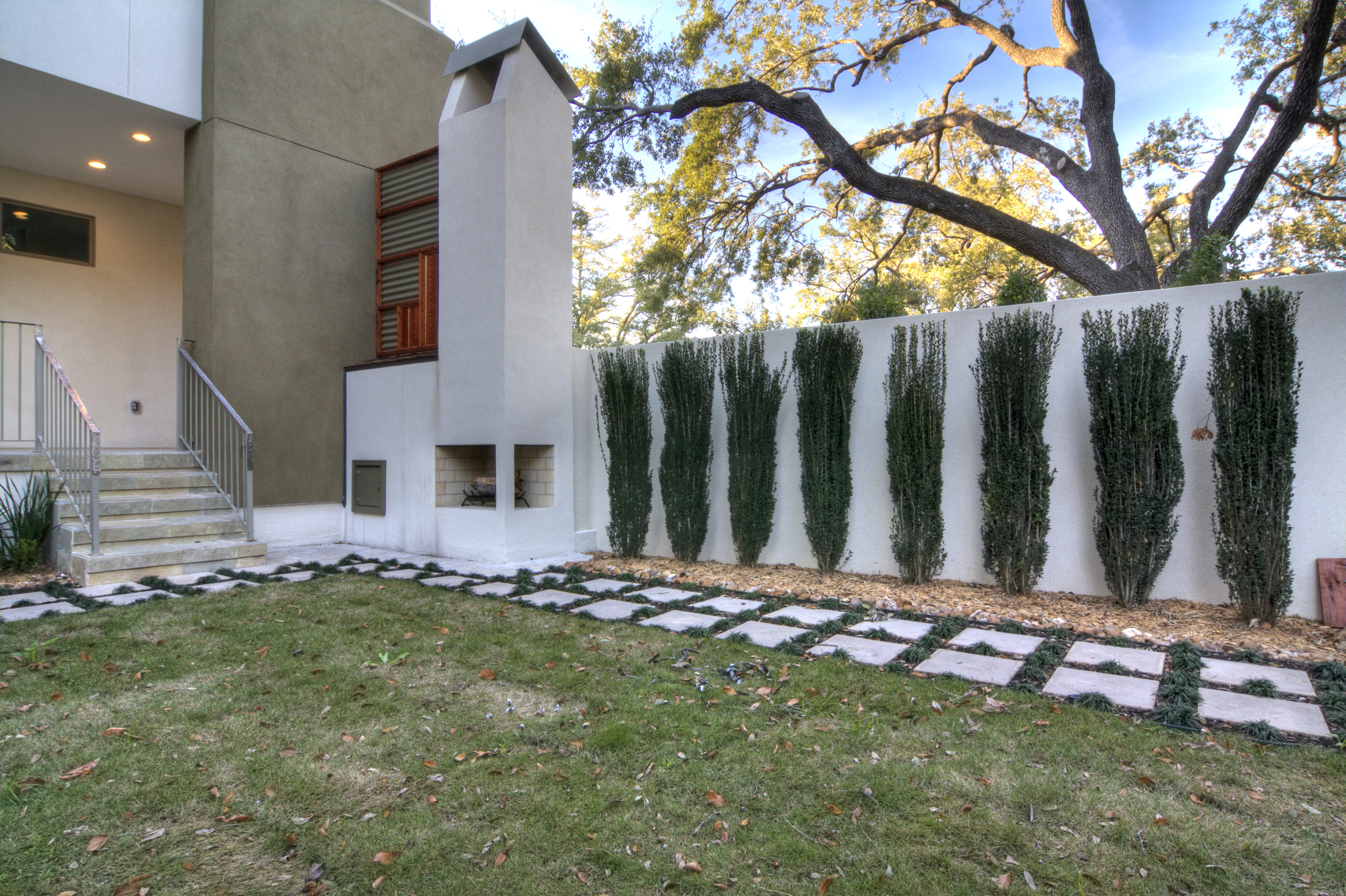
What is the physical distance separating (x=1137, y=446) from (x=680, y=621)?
319 centimetres

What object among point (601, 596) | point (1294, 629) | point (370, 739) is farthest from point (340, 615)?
point (1294, 629)

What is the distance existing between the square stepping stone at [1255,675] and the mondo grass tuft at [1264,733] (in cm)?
55

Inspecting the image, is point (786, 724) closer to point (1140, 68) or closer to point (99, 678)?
point (99, 678)

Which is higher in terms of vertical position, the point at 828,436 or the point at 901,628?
the point at 828,436

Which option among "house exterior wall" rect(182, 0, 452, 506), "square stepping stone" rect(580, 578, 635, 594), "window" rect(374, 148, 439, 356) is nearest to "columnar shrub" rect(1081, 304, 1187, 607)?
"square stepping stone" rect(580, 578, 635, 594)

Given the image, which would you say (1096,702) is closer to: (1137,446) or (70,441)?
(1137,446)

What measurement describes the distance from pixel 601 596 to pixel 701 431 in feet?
6.65

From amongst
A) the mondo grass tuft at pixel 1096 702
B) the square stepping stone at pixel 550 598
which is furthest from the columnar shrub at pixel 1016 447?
the square stepping stone at pixel 550 598

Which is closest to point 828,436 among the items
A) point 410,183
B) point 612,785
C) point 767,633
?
point 767,633

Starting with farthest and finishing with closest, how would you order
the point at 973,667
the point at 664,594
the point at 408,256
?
1. the point at 408,256
2. the point at 664,594
3. the point at 973,667

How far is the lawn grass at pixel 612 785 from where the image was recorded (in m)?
1.76

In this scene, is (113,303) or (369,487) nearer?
(369,487)

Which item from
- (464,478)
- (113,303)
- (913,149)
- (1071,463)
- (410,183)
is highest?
(913,149)

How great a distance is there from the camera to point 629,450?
22.1ft
